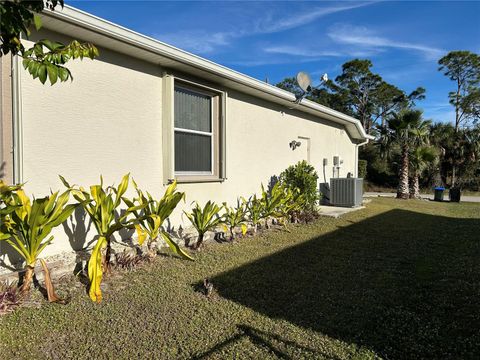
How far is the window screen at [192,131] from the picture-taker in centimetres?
623

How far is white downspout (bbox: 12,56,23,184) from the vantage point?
396 cm

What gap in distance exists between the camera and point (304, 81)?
9.16m

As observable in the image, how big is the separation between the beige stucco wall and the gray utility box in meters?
4.77

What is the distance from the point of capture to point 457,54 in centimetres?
3047

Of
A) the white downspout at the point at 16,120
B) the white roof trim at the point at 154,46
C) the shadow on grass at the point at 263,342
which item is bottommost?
the shadow on grass at the point at 263,342

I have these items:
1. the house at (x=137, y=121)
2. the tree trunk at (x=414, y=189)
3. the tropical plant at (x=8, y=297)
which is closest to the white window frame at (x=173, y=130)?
Result: the house at (x=137, y=121)

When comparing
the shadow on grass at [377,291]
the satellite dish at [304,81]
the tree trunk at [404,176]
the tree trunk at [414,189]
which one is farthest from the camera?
the tree trunk at [414,189]

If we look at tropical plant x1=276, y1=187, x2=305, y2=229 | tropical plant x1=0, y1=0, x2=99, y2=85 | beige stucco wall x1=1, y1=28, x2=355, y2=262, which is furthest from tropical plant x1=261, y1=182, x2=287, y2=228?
tropical plant x1=0, y1=0, x2=99, y2=85

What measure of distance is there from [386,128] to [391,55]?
163 inches

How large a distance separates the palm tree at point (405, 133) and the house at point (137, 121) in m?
11.1

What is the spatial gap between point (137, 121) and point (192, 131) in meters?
1.29

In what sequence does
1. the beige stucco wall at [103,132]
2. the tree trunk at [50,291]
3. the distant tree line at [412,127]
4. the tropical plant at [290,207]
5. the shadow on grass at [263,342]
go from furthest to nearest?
1. the distant tree line at [412,127]
2. the tropical plant at [290,207]
3. the beige stucco wall at [103,132]
4. the tree trunk at [50,291]
5. the shadow on grass at [263,342]

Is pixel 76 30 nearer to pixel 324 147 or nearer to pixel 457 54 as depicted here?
pixel 324 147

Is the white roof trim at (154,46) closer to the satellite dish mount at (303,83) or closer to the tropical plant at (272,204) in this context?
the satellite dish mount at (303,83)
